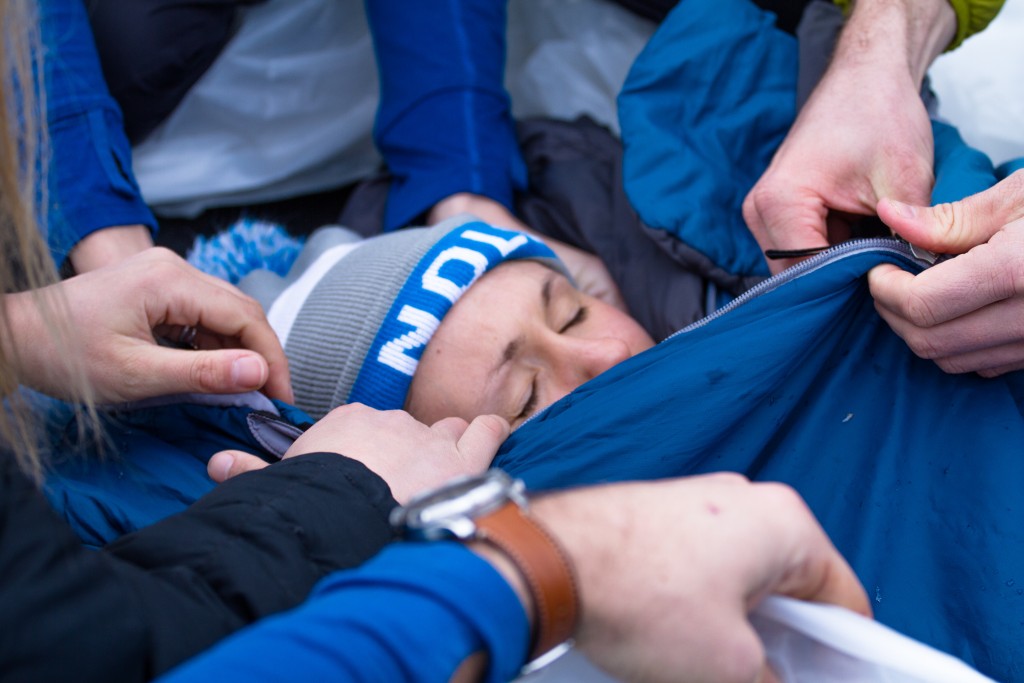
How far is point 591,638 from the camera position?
0.52m

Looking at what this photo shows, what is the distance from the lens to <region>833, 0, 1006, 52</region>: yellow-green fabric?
1.37 metres

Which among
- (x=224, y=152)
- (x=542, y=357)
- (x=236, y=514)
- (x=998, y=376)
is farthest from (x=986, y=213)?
(x=224, y=152)

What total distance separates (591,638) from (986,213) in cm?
69

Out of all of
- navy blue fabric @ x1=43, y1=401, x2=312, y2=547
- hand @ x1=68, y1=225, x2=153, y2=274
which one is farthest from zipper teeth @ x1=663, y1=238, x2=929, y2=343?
hand @ x1=68, y1=225, x2=153, y2=274

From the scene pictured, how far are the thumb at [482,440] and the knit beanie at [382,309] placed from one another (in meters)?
0.25

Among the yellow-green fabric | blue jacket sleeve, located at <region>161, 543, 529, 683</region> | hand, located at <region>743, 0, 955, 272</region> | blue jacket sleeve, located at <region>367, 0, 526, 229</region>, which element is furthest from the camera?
blue jacket sleeve, located at <region>367, 0, 526, 229</region>

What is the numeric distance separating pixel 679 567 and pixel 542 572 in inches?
3.5

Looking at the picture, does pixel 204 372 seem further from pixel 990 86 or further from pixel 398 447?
pixel 990 86

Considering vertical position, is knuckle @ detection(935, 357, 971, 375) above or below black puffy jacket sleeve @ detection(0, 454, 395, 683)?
below

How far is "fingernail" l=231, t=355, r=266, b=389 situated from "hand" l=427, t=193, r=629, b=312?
2.03 feet

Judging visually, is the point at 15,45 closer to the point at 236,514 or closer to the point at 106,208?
the point at 236,514

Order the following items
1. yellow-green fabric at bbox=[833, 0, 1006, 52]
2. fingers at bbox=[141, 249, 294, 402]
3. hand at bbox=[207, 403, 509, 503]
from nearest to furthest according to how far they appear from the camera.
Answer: hand at bbox=[207, 403, 509, 503] → fingers at bbox=[141, 249, 294, 402] → yellow-green fabric at bbox=[833, 0, 1006, 52]

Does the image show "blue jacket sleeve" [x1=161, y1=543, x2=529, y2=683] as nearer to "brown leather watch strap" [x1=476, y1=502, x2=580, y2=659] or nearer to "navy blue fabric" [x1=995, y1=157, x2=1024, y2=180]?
"brown leather watch strap" [x1=476, y1=502, x2=580, y2=659]

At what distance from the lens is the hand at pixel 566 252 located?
1.46 m
